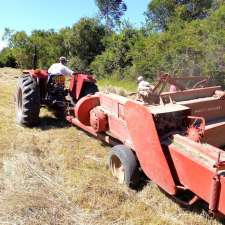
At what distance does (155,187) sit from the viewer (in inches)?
199

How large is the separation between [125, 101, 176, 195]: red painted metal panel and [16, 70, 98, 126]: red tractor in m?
2.85

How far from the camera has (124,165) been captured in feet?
16.9

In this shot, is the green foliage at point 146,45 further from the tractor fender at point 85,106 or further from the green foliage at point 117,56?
the tractor fender at point 85,106

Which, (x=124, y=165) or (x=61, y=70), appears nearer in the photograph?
(x=124, y=165)

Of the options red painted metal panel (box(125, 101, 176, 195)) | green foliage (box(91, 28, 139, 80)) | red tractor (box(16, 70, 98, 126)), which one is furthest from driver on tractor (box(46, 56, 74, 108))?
green foliage (box(91, 28, 139, 80))

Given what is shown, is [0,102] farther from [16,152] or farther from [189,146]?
[189,146]

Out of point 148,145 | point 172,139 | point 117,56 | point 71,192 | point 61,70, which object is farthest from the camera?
point 117,56

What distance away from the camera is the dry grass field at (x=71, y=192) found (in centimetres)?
441

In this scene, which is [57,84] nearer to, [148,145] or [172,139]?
[148,145]

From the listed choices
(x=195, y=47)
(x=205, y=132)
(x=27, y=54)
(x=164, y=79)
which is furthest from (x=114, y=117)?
(x=27, y=54)

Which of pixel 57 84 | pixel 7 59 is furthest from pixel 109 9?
pixel 57 84

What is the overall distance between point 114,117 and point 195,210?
180 centimetres

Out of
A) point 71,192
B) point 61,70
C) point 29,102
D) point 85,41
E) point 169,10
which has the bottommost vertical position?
point 71,192

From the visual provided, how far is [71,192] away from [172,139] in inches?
55.7
